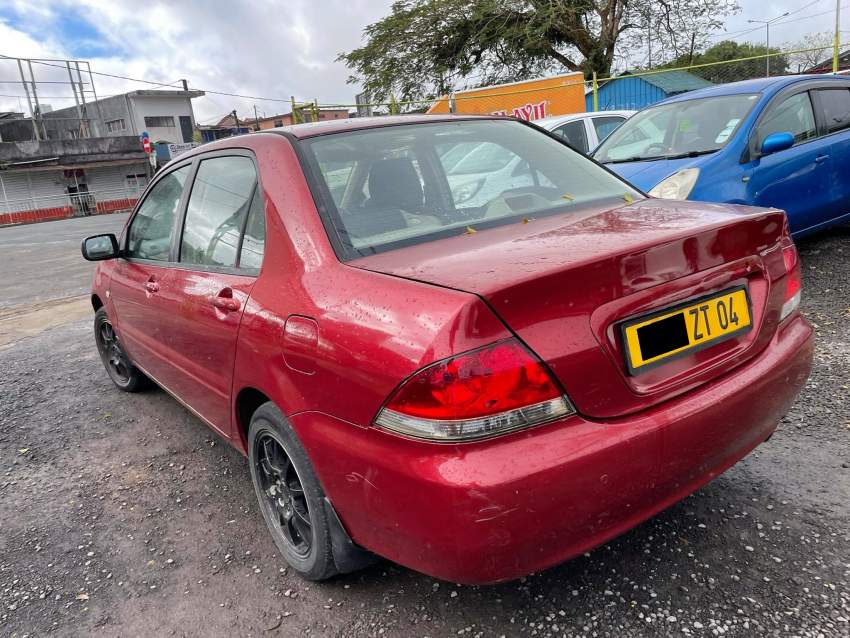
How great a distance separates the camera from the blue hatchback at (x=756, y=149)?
4910 mm

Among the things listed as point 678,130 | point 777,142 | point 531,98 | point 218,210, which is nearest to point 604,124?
point 678,130

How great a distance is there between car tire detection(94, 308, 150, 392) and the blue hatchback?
13.0ft

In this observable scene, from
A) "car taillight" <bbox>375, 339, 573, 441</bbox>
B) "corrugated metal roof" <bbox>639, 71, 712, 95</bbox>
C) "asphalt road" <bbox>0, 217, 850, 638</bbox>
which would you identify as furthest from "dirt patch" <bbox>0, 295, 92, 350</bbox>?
"corrugated metal roof" <bbox>639, 71, 712, 95</bbox>

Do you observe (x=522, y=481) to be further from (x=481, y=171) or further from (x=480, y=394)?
(x=481, y=171)

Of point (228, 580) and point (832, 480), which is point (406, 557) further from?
point (832, 480)

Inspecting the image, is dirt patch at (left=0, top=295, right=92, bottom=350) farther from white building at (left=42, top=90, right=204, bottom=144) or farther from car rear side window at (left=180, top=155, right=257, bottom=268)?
white building at (left=42, top=90, right=204, bottom=144)

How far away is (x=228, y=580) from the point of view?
2367mm

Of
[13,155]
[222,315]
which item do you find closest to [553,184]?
[222,315]

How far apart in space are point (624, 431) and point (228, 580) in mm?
1582

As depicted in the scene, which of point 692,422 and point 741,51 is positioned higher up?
point 741,51

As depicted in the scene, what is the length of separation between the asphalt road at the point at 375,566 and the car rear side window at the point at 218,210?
3.70 ft

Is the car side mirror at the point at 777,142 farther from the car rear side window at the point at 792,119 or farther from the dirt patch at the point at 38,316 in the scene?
the dirt patch at the point at 38,316

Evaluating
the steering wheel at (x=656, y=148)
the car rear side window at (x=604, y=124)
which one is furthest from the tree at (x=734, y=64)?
the steering wheel at (x=656, y=148)

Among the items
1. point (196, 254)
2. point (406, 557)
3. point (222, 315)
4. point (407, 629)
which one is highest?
point (196, 254)
